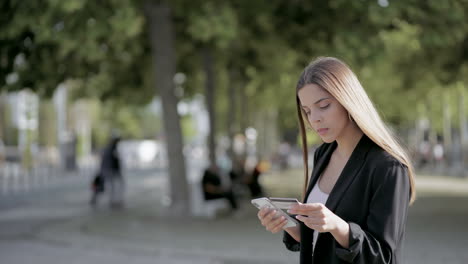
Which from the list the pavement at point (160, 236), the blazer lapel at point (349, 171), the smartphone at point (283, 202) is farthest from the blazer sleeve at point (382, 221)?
the pavement at point (160, 236)

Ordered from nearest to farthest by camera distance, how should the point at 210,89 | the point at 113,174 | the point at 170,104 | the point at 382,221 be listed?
the point at 382,221
the point at 170,104
the point at 113,174
the point at 210,89

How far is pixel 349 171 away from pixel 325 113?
0.24m

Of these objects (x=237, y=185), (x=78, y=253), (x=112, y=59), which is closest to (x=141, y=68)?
(x=112, y=59)

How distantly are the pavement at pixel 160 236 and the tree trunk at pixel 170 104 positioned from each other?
0.53 metres

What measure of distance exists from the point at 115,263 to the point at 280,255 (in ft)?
7.66

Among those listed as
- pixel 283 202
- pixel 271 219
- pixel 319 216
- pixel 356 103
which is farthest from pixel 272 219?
pixel 356 103

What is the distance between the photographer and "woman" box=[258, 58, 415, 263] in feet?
7.98

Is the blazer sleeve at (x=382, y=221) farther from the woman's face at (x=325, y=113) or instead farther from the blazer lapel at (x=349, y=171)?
the woman's face at (x=325, y=113)

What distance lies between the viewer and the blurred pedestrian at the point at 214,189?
15445mm

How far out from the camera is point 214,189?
15.5 metres

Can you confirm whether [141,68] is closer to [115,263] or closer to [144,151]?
[115,263]

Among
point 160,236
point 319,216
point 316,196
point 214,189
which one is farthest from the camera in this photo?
point 214,189

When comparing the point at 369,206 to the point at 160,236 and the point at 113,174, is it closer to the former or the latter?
the point at 160,236

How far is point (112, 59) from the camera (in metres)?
16.9
